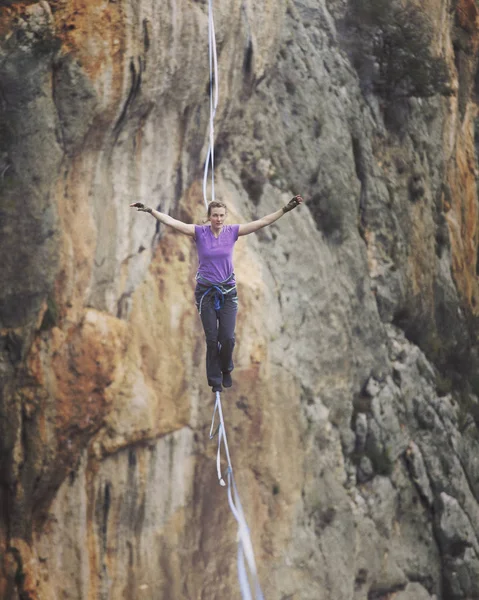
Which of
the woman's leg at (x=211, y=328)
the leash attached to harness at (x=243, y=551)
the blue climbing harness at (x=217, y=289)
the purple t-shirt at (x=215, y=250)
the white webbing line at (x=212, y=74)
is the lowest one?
the leash attached to harness at (x=243, y=551)

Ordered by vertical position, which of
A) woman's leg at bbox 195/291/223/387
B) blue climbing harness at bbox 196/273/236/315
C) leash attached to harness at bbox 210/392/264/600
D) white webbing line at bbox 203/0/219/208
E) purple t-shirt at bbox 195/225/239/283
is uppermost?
white webbing line at bbox 203/0/219/208

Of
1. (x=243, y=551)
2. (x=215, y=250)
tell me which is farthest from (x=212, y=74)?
(x=243, y=551)

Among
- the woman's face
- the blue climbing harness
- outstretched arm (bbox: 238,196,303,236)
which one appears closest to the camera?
outstretched arm (bbox: 238,196,303,236)

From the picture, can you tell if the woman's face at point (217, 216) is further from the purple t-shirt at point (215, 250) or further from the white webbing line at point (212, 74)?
the white webbing line at point (212, 74)

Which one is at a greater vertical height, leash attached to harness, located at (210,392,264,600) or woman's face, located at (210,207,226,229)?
woman's face, located at (210,207,226,229)

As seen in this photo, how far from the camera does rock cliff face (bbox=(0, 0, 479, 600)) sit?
15.3 meters

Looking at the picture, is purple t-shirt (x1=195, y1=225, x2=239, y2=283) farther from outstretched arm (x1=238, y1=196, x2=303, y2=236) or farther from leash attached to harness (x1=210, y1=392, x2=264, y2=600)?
leash attached to harness (x1=210, y1=392, x2=264, y2=600)

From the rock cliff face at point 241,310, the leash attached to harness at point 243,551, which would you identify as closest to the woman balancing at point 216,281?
the rock cliff face at point 241,310

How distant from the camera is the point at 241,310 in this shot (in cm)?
1727

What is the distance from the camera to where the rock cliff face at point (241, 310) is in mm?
15312

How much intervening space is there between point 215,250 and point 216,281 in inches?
14.7

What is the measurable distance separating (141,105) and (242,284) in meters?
3.31

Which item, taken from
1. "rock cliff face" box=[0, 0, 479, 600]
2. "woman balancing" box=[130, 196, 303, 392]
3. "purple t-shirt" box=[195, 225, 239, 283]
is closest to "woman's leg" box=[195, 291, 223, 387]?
"woman balancing" box=[130, 196, 303, 392]

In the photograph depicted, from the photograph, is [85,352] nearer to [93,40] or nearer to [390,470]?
[93,40]
